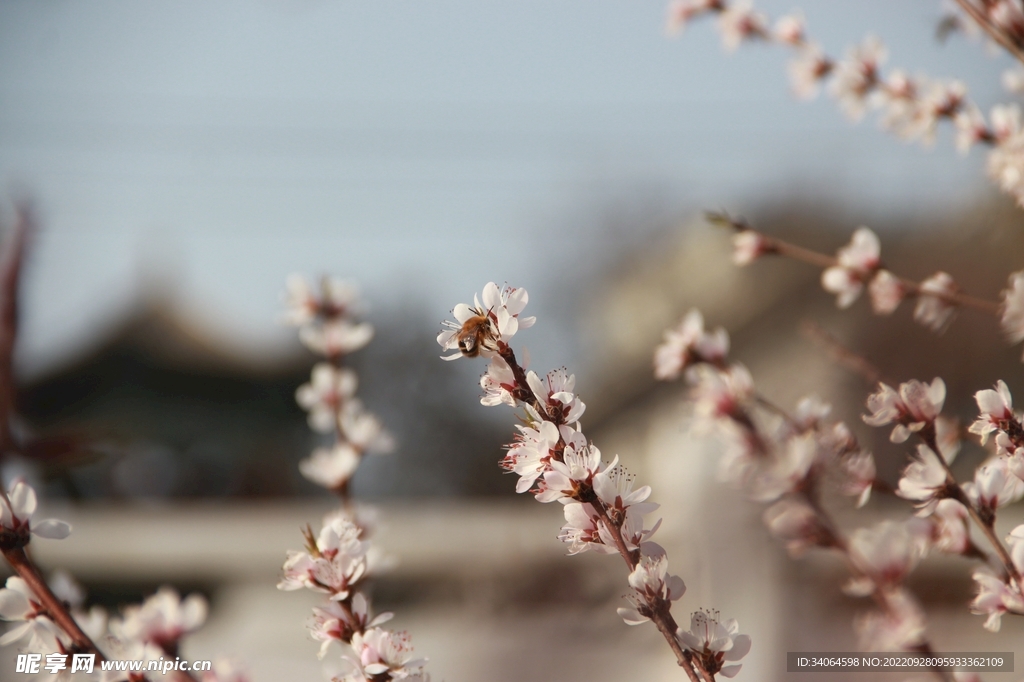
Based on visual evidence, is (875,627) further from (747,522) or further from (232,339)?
(232,339)

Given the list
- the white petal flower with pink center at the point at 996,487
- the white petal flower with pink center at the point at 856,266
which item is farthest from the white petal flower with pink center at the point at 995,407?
the white petal flower with pink center at the point at 856,266

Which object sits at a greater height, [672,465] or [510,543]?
[672,465]

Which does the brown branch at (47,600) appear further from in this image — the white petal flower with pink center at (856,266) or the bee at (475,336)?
the white petal flower with pink center at (856,266)

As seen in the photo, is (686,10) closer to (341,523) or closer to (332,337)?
(332,337)

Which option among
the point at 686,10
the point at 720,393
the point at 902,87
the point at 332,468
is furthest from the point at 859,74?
the point at 332,468

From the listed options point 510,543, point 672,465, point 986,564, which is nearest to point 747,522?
point 672,465

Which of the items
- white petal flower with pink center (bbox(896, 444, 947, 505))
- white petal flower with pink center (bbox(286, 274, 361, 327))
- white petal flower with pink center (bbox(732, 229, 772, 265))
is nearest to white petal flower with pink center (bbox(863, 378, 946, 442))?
white petal flower with pink center (bbox(896, 444, 947, 505))
